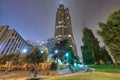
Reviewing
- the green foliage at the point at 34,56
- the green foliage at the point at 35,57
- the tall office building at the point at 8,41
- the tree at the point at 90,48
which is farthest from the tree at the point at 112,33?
the tall office building at the point at 8,41

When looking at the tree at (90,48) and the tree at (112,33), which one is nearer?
the tree at (112,33)

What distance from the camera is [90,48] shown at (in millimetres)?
44438

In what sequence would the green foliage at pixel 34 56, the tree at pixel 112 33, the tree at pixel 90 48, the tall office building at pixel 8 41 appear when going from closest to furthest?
the tree at pixel 112 33
the green foliage at pixel 34 56
the tree at pixel 90 48
the tall office building at pixel 8 41

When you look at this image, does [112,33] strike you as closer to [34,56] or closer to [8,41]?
[34,56]

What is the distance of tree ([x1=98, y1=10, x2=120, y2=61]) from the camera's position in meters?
18.2

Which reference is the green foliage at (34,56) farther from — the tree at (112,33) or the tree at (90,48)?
the tree at (90,48)

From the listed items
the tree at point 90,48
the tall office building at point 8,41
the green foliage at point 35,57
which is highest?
the tall office building at point 8,41

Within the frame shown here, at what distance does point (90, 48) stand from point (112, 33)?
85.4ft

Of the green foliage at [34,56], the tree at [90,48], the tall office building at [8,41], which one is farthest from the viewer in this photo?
the tall office building at [8,41]

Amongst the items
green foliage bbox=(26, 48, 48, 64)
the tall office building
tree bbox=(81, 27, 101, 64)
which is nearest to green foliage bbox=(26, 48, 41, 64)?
green foliage bbox=(26, 48, 48, 64)

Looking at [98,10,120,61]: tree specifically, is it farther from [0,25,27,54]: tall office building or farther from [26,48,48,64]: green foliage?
[0,25,27,54]: tall office building

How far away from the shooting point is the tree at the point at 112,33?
1816cm

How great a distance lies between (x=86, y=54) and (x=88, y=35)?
235 inches

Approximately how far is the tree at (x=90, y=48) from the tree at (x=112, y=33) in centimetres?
2385
